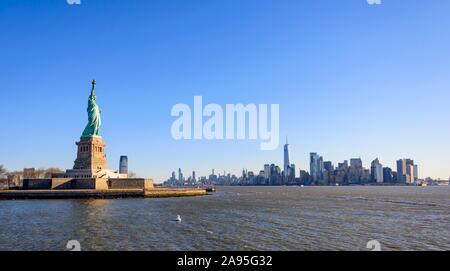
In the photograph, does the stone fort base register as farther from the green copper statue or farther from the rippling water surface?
the rippling water surface

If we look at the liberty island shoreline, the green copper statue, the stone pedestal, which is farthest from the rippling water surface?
the green copper statue

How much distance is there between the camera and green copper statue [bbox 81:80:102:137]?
9944cm

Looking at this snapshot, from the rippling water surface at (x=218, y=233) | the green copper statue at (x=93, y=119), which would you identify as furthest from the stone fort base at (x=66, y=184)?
the rippling water surface at (x=218, y=233)

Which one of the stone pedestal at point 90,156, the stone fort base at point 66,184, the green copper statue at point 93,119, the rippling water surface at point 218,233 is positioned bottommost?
the rippling water surface at point 218,233

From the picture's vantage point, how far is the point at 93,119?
10038 cm

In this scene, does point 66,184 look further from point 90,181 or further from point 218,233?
point 218,233

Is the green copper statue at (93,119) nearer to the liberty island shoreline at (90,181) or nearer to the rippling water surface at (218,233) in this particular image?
the liberty island shoreline at (90,181)

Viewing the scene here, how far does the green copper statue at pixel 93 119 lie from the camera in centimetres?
9944

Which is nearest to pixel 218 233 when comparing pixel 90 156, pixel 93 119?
pixel 90 156

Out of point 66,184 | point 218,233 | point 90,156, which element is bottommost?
point 218,233

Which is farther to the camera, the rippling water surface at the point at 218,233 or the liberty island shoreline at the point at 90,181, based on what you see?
the liberty island shoreline at the point at 90,181

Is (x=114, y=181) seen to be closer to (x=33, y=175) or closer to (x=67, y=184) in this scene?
(x=67, y=184)
